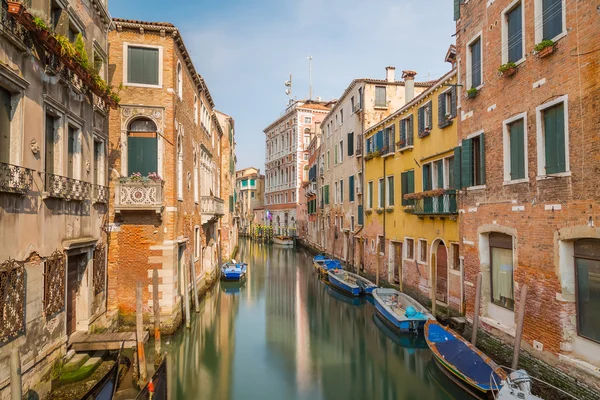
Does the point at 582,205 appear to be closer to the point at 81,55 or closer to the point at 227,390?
the point at 227,390

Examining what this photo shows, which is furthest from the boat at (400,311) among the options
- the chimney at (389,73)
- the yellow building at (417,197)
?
the chimney at (389,73)

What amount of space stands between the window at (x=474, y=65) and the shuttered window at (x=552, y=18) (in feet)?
6.64

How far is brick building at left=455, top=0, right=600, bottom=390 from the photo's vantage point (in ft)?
20.0

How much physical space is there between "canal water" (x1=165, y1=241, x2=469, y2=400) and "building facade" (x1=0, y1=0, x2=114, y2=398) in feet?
8.52

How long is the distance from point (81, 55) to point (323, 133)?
2280 centimetres

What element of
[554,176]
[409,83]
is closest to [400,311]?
[554,176]

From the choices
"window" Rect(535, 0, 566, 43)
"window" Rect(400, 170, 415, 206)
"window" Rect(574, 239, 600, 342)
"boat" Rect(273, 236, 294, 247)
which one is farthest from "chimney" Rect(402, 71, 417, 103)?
"boat" Rect(273, 236, 294, 247)

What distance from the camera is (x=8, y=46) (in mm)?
5293

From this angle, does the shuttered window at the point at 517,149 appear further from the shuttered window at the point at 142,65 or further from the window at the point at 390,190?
the shuttered window at the point at 142,65

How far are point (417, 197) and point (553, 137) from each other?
6.00m

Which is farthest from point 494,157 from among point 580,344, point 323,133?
point 323,133

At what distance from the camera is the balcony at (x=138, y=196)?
9703mm

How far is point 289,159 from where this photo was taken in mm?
44156

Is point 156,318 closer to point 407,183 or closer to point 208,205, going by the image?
point 208,205
